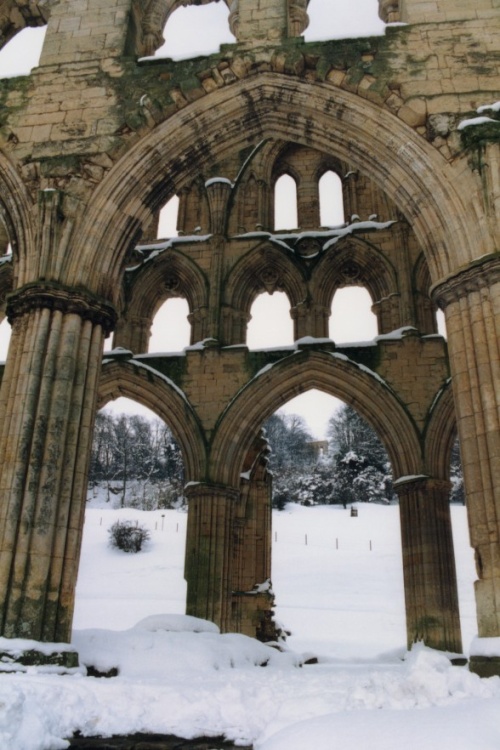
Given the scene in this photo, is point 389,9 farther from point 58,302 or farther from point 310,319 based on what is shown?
point 58,302

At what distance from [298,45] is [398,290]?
5906 mm

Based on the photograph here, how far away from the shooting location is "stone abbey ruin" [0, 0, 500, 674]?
7637mm

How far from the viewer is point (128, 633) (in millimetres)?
7527

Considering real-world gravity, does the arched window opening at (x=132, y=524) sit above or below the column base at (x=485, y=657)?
above

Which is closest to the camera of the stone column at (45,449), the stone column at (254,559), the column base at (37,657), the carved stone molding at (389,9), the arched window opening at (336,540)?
the column base at (37,657)

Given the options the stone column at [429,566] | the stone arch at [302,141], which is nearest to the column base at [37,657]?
the stone arch at [302,141]

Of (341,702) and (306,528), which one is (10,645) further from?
(306,528)

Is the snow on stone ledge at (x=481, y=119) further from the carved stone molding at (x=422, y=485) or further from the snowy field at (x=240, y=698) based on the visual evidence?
the carved stone molding at (x=422, y=485)

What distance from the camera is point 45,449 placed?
7703 mm

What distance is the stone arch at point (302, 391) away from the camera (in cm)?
1328

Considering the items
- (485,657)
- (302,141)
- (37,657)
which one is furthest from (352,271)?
(37,657)

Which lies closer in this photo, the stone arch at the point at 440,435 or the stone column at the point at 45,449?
the stone column at the point at 45,449

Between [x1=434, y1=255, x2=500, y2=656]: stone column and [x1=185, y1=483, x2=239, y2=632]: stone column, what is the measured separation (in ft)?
22.0

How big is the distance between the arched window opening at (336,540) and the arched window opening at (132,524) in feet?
15.0
